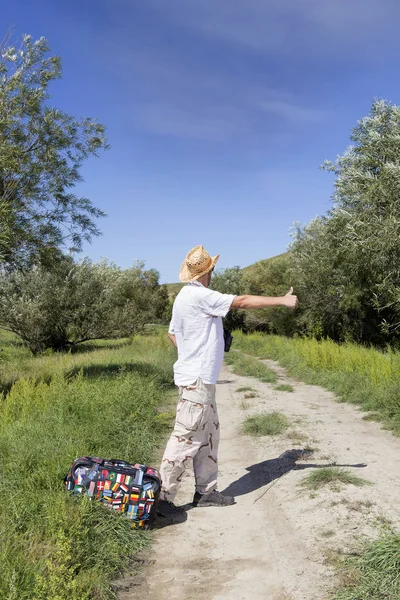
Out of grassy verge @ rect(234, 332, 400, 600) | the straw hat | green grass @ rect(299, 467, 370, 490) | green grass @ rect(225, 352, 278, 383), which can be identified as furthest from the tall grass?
the straw hat

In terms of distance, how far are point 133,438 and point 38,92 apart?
8.76 m

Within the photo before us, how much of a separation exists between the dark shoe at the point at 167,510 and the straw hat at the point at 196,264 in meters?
1.99

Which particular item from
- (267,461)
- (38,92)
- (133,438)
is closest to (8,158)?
(38,92)

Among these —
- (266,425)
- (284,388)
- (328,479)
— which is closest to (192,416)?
(328,479)

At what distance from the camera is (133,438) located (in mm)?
6336

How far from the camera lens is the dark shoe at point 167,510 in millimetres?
4383

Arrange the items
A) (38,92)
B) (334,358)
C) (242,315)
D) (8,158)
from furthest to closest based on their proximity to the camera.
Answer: (242,315) → (334,358) → (38,92) → (8,158)

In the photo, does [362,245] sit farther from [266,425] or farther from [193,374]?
[193,374]

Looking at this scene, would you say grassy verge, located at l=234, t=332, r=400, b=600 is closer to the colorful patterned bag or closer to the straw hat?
the colorful patterned bag

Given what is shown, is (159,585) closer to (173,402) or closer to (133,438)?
(133,438)

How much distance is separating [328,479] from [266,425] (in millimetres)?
2555

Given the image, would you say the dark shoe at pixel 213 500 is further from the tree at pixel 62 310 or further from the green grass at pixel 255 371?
the tree at pixel 62 310

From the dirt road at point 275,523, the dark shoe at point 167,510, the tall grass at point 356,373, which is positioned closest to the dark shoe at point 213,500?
the dirt road at point 275,523

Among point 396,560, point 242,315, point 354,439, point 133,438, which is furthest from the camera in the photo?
point 242,315
